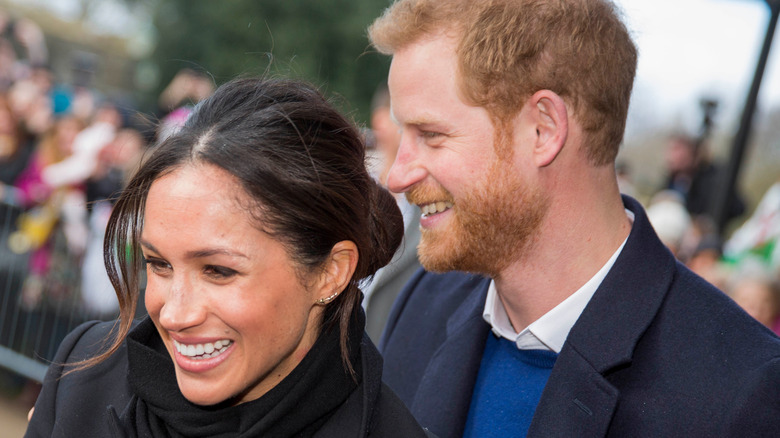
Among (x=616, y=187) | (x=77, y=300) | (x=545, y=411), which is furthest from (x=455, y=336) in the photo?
(x=77, y=300)

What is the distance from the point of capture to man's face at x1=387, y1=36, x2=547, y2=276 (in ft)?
8.30

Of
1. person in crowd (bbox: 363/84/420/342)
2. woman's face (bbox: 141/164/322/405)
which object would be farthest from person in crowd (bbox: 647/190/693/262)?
woman's face (bbox: 141/164/322/405)

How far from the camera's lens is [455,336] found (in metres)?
2.84

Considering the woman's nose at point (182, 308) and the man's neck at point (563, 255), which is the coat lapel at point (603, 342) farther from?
the woman's nose at point (182, 308)

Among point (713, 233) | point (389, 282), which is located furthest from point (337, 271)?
point (713, 233)

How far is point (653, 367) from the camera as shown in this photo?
2240 mm

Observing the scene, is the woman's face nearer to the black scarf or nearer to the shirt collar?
the black scarf

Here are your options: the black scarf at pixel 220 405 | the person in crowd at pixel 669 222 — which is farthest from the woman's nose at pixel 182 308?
the person in crowd at pixel 669 222

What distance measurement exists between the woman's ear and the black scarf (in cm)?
14

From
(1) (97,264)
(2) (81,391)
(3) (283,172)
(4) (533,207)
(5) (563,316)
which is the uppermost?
(3) (283,172)

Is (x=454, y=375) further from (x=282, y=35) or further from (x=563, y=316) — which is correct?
(x=282, y=35)

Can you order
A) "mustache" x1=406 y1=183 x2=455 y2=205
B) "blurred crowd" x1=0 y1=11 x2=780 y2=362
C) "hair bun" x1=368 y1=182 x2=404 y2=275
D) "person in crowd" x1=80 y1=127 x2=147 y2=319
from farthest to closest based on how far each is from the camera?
"blurred crowd" x1=0 y1=11 x2=780 y2=362
"person in crowd" x1=80 y1=127 x2=147 y2=319
"mustache" x1=406 y1=183 x2=455 y2=205
"hair bun" x1=368 y1=182 x2=404 y2=275

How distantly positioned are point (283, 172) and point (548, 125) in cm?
91

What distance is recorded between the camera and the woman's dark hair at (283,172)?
6.85ft
